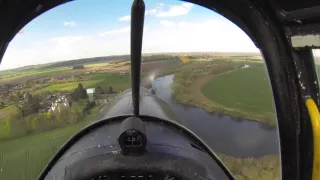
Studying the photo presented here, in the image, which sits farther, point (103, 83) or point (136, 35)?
point (103, 83)

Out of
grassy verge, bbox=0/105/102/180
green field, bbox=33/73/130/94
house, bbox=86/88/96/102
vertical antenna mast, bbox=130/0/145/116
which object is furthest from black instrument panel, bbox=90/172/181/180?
green field, bbox=33/73/130/94

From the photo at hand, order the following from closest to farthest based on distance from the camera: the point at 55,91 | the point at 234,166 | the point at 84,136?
the point at 84,136 → the point at 55,91 → the point at 234,166

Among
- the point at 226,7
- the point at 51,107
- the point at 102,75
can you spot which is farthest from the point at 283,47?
the point at 51,107

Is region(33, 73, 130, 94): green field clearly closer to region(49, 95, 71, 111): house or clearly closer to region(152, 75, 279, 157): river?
region(49, 95, 71, 111): house

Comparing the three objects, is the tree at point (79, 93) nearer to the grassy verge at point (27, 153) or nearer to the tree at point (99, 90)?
the tree at point (99, 90)

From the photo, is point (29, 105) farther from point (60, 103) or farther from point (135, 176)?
point (135, 176)

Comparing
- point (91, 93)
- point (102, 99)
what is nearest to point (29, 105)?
point (91, 93)

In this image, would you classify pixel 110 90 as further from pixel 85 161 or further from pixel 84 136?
pixel 85 161
